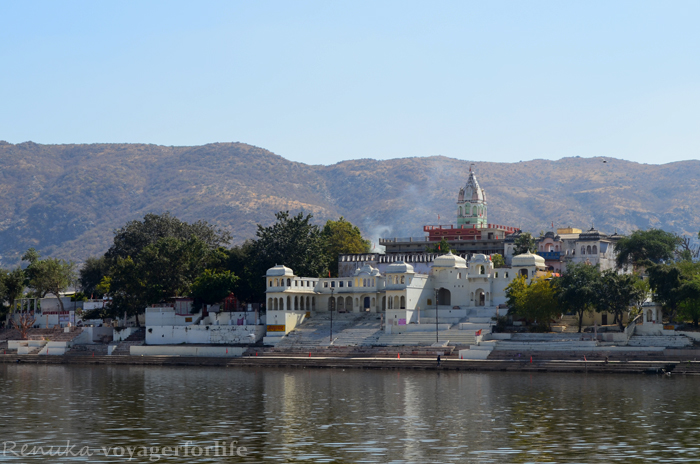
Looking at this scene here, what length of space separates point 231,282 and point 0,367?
21.1 meters

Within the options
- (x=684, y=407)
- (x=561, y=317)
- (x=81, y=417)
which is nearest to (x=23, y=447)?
(x=81, y=417)

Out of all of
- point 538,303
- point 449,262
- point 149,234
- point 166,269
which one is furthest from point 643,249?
point 149,234

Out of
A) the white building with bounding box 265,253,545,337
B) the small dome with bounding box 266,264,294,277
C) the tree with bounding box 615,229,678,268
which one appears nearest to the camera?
the white building with bounding box 265,253,545,337

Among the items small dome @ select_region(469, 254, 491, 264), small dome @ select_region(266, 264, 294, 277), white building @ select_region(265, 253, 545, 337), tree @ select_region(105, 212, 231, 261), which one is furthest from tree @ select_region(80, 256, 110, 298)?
small dome @ select_region(469, 254, 491, 264)

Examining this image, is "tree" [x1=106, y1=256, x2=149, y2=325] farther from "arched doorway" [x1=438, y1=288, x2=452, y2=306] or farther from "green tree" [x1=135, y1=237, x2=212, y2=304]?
"arched doorway" [x1=438, y1=288, x2=452, y2=306]

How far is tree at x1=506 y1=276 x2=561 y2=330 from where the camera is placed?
75062 mm

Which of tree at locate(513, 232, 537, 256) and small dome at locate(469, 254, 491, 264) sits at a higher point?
tree at locate(513, 232, 537, 256)

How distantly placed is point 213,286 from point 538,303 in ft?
96.8

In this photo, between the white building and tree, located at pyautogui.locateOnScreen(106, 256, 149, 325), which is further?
tree, located at pyautogui.locateOnScreen(106, 256, 149, 325)

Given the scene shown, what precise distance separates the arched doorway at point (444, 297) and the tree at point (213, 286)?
18501mm

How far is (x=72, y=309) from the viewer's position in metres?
106

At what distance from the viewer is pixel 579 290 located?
237 feet

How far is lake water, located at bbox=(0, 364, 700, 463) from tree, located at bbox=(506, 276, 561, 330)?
1205 cm

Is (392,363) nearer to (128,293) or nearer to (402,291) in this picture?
(402,291)
